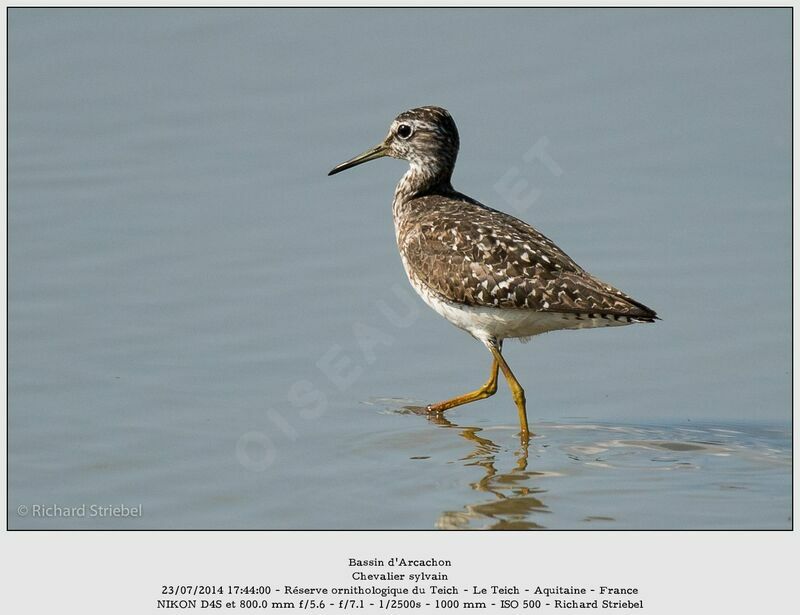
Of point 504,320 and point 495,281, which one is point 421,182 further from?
point 504,320

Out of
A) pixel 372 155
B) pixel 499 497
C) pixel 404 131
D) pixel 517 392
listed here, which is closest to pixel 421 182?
pixel 404 131

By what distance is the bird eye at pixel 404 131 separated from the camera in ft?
45.4

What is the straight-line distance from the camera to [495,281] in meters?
11.8

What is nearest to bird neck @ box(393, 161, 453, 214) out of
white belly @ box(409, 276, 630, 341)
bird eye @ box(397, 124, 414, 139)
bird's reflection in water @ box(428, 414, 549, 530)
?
bird eye @ box(397, 124, 414, 139)

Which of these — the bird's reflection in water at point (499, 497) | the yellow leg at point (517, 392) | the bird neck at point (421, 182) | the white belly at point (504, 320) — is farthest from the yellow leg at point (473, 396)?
the bird neck at point (421, 182)

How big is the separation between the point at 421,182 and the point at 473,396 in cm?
244

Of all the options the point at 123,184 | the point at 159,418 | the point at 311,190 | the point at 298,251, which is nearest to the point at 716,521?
the point at 159,418

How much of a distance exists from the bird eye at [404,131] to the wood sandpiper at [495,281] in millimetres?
792

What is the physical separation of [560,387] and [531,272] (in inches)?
82.5

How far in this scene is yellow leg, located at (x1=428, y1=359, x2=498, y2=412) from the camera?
1273 cm

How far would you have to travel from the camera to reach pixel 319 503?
10367mm

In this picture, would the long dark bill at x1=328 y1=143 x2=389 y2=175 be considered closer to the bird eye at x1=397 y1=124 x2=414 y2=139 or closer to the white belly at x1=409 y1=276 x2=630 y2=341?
the bird eye at x1=397 y1=124 x2=414 y2=139

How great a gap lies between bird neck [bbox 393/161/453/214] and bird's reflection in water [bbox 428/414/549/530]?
3209mm
